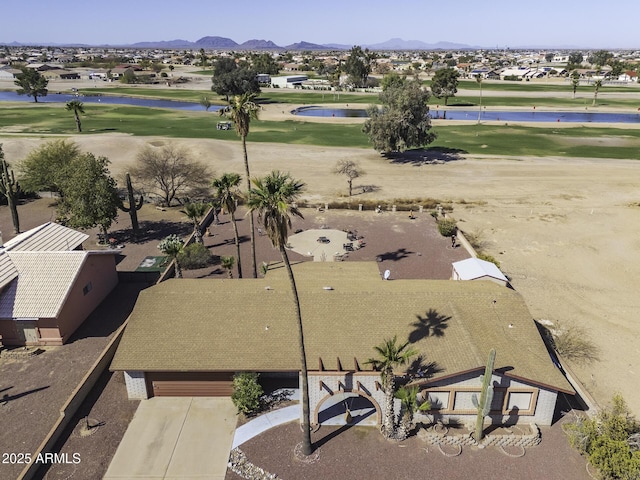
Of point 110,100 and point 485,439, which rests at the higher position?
point 110,100

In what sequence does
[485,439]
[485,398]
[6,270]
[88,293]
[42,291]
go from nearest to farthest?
[485,398], [485,439], [42,291], [6,270], [88,293]

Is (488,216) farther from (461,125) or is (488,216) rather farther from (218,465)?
(461,125)

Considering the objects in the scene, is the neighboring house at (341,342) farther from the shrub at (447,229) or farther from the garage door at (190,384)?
the shrub at (447,229)

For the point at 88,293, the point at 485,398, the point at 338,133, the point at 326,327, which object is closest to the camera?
the point at 485,398

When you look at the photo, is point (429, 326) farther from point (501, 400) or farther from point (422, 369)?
point (501, 400)

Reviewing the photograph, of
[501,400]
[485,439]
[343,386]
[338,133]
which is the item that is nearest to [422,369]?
[343,386]

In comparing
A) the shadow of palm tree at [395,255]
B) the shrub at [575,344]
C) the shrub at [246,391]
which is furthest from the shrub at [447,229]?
the shrub at [246,391]

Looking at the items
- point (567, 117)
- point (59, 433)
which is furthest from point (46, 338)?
point (567, 117)
